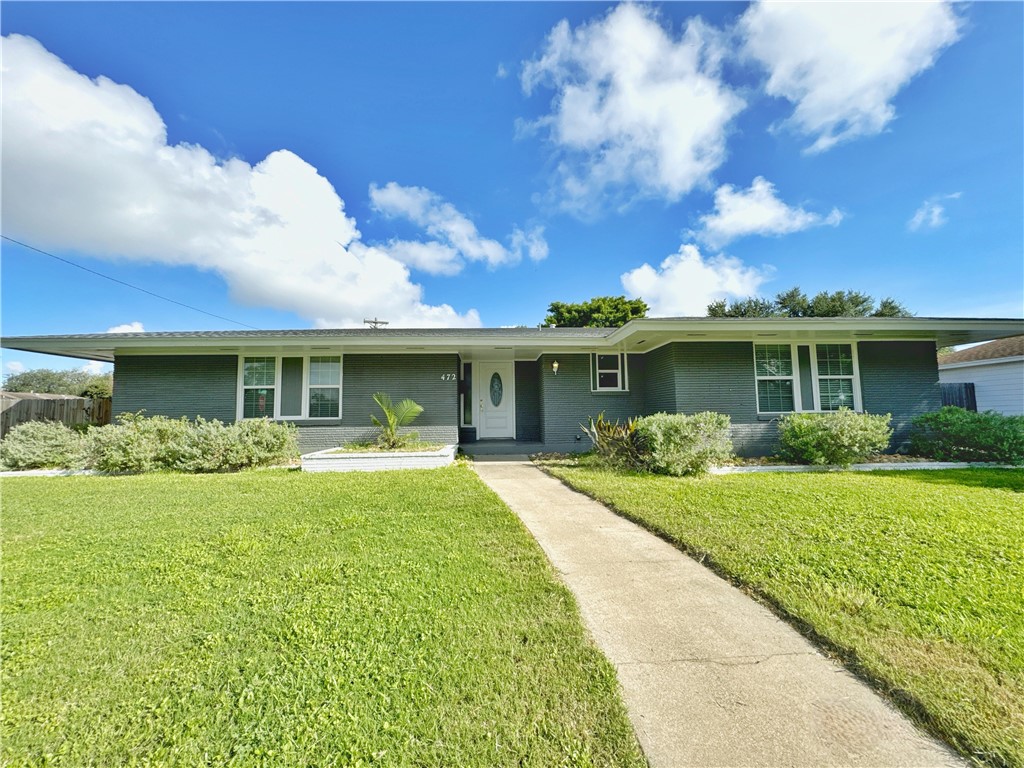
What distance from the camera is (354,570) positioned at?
300 centimetres

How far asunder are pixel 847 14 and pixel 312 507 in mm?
10671

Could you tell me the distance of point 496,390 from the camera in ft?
37.4

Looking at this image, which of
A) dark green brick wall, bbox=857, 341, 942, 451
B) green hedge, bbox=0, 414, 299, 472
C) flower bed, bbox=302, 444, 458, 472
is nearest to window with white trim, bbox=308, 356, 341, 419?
green hedge, bbox=0, 414, 299, 472

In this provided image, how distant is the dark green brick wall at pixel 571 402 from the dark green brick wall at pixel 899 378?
5040 mm

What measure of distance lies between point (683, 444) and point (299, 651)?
6.29 m

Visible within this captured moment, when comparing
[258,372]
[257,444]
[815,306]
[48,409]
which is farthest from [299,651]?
[815,306]

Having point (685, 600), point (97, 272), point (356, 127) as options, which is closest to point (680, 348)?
point (685, 600)

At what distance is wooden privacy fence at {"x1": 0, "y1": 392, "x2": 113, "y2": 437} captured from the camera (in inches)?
395

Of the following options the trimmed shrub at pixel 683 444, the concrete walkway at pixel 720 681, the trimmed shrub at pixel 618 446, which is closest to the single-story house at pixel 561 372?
the trimmed shrub at pixel 683 444

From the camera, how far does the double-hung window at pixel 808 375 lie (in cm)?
901

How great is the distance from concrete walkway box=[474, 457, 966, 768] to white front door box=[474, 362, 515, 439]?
26.6 feet

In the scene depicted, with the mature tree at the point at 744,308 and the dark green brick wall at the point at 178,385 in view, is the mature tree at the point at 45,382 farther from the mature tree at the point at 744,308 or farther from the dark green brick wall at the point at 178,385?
the mature tree at the point at 744,308

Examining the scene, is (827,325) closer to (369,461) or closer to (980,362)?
(369,461)

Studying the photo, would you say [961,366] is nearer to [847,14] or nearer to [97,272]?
[847,14]
